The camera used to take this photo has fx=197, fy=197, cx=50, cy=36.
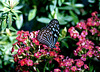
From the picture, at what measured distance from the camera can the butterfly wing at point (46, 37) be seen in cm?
254

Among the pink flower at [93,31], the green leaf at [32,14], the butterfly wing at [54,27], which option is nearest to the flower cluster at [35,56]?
the butterfly wing at [54,27]

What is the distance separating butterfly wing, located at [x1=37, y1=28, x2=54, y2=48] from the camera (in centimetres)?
254

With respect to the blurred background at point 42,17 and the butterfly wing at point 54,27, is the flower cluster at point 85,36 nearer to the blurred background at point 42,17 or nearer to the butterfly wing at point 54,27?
the blurred background at point 42,17

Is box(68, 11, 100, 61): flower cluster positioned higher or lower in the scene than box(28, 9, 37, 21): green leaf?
lower

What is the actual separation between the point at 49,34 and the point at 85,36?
65 centimetres

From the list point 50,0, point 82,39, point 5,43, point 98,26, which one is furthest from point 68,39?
point 5,43

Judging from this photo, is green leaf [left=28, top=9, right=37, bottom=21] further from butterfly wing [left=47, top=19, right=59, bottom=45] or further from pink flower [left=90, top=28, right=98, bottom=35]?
pink flower [left=90, top=28, right=98, bottom=35]

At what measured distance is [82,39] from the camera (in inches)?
113

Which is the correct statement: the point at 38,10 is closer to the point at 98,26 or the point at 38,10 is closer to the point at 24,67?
the point at 98,26

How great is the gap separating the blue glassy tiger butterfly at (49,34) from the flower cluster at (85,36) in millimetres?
389

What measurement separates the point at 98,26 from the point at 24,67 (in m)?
1.41

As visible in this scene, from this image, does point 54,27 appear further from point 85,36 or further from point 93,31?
point 93,31

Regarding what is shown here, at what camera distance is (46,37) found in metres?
2.64

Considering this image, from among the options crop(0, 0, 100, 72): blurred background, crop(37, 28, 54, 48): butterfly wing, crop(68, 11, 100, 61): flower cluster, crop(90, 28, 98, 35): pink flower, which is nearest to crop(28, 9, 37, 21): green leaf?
crop(0, 0, 100, 72): blurred background
